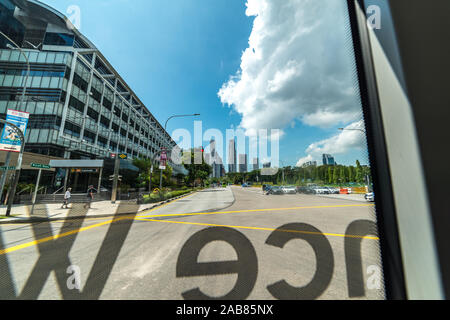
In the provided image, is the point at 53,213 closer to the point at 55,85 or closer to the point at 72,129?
the point at 72,129

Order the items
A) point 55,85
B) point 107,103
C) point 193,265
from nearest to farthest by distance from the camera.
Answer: point 193,265
point 55,85
point 107,103

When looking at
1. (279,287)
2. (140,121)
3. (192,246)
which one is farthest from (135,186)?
(279,287)

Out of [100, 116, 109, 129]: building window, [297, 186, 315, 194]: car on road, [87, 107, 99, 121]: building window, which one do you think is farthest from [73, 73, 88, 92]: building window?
[297, 186, 315, 194]: car on road

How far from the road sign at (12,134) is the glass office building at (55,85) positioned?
14.9 meters

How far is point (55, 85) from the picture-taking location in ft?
67.8

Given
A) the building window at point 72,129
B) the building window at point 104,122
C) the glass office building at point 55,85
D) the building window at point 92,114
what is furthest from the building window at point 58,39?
the building window at point 72,129

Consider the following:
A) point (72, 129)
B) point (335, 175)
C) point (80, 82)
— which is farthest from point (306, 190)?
point (80, 82)

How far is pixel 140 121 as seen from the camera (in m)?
41.4

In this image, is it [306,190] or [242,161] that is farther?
[242,161]

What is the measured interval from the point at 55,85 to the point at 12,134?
18.5 metres

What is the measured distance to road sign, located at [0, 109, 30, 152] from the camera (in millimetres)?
7992

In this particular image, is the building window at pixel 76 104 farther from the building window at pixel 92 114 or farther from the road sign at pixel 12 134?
the road sign at pixel 12 134
